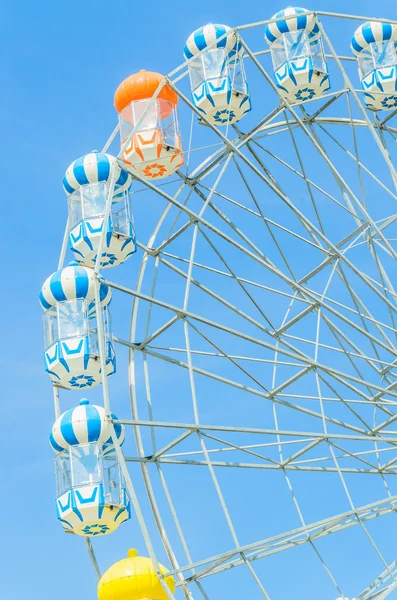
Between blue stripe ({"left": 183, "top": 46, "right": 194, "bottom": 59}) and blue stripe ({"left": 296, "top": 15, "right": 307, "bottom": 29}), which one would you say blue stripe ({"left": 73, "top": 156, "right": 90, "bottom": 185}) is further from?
blue stripe ({"left": 296, "top": 15, "right": 307, "bottom": 29})

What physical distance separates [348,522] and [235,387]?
→ 2883 mm

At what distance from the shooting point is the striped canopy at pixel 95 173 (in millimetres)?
22281

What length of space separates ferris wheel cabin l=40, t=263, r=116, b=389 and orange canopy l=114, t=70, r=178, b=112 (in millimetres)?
3303

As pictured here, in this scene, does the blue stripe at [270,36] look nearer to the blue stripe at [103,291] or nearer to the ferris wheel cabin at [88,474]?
the blue stripe at [103,291]

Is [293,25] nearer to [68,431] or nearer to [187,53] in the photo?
[187,53]

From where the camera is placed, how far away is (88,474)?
20.2 m

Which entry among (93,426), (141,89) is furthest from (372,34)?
(93,426)

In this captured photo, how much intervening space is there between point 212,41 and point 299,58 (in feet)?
5.04

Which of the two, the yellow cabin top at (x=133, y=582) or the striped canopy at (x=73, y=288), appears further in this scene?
the striped canopy at (x=73, y=288)

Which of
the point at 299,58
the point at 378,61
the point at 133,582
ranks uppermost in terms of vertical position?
the point at 299,58

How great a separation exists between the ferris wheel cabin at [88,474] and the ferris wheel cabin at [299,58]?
264 inches

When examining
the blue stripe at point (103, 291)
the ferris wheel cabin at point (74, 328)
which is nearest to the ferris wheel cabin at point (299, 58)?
the blue stripe at point (103, 291)

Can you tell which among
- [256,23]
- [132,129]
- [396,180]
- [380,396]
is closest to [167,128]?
[132,129]

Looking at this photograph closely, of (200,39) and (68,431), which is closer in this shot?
(68,431)
